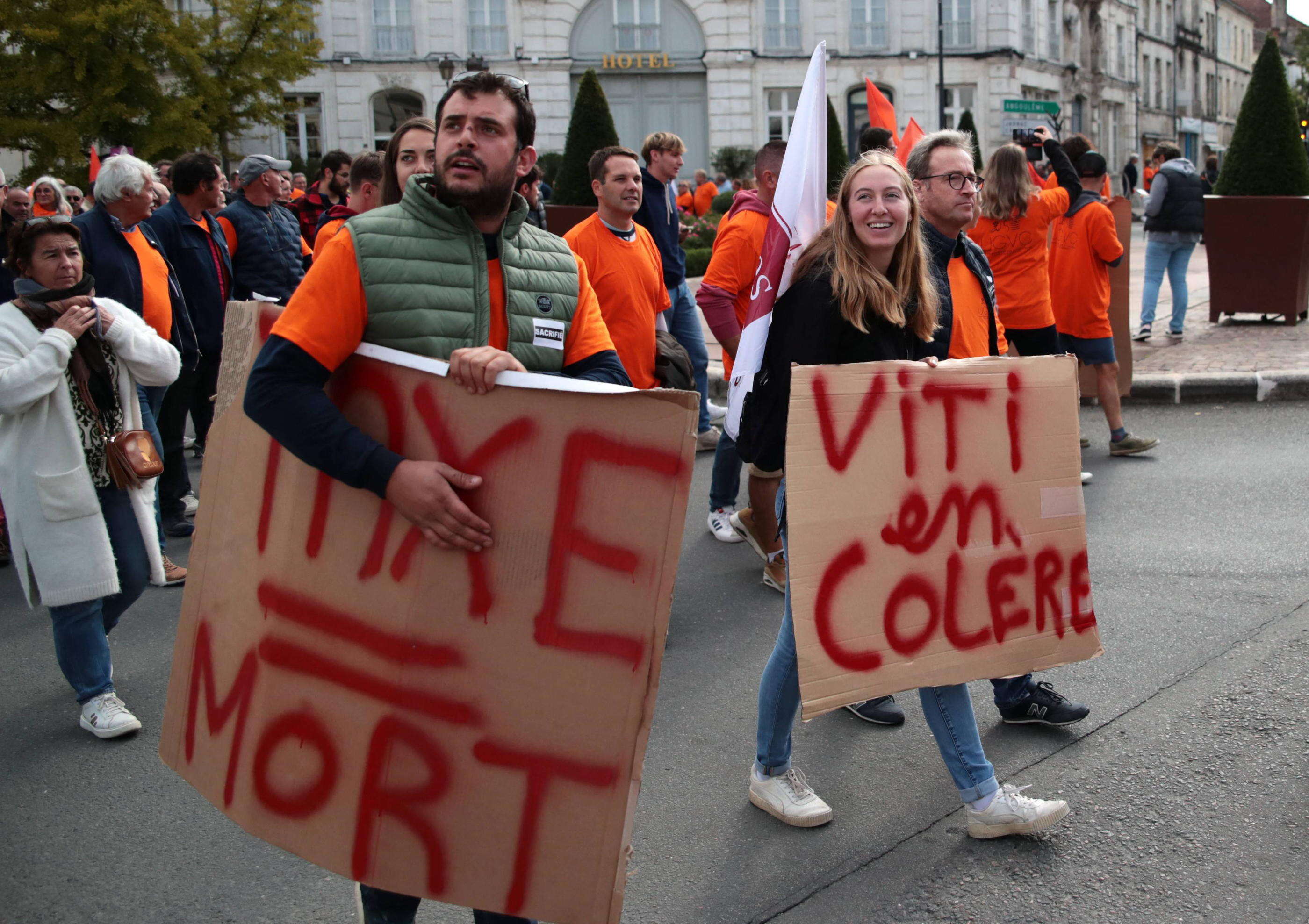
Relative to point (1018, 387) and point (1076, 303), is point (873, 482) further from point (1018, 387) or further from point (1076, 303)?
point (1076, 303)

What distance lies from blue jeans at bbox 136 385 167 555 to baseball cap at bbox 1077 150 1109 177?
584 centimetres

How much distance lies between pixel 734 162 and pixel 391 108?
11.9 m

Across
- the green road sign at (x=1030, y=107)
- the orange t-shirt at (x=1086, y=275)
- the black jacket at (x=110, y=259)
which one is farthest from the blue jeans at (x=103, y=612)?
the green road sign at (x=1030, y=107)

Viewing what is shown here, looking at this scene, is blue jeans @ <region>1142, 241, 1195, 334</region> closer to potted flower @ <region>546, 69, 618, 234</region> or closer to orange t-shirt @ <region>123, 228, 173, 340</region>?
potted flower @ <region>546, 69, 618, 234</region>

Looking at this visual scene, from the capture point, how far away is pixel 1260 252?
12.3 meters

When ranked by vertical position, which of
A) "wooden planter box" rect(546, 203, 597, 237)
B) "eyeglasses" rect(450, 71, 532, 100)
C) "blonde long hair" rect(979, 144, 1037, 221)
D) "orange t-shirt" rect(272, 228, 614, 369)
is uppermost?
"wooden planter box" rect(546, 203, 597, 237)

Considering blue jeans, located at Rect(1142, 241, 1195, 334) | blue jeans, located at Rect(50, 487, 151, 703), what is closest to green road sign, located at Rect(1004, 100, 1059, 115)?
blue jeans, located at Rect(1142, 241, 1195, 334)

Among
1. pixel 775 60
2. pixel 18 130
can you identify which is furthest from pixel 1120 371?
pixel 775 60

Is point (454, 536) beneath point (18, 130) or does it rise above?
beneath

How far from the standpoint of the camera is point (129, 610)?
5.50 meters

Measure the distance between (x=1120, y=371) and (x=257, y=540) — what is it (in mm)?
7775

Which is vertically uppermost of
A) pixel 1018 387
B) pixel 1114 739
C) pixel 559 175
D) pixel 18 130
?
pixel 18 130

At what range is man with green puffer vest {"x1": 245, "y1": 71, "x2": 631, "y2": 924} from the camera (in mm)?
2113

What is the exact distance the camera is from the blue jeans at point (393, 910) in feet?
7.82
